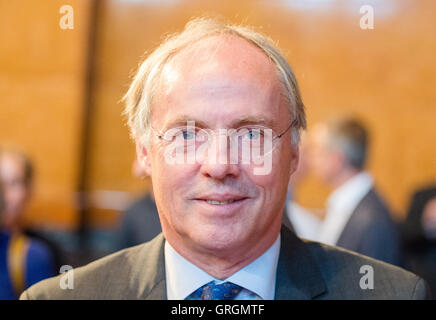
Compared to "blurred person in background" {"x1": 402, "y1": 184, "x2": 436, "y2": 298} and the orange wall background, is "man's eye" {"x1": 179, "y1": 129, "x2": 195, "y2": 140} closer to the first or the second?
"blurred person in background" {"x1": 402, "y1": 184, "x2": 436, "y2": 298}

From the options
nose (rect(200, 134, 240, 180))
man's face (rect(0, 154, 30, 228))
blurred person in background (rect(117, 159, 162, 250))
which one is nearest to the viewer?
nose (rect(200, 134, 240, 180))

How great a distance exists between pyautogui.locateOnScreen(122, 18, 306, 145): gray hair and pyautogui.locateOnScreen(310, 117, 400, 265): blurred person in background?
81 centimetres

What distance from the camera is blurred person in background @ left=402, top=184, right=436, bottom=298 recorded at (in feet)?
8.82

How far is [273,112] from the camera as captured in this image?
126 centimetres

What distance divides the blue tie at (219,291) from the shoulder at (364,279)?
0.23m

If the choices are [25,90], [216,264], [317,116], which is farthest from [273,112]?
[25,90]

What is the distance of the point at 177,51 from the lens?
4.26 feet

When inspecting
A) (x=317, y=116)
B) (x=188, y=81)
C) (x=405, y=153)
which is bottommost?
(x=405, y=153)

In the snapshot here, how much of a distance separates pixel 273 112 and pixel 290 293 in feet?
1.43

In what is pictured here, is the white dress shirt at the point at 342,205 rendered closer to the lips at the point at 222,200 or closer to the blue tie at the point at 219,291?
the blue tie at the point at 219,291

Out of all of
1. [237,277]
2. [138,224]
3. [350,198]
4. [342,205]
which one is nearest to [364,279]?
[237,277]

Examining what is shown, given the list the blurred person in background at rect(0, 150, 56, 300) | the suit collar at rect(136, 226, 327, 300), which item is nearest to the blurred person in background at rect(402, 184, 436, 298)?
the suit collar at rect(136, 226, 327, 300)

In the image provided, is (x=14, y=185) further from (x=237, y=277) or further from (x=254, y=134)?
(x=254, y=134)
